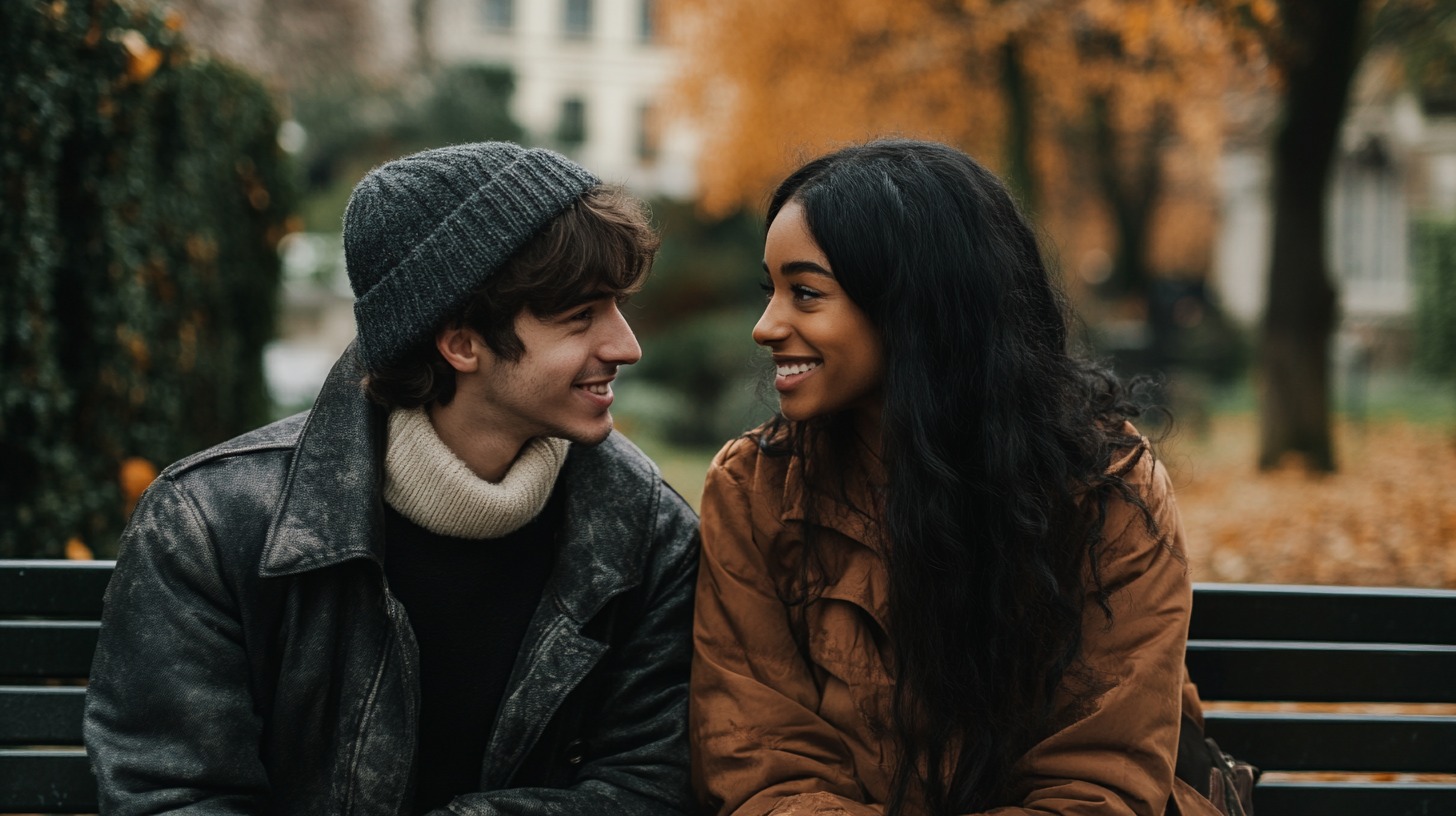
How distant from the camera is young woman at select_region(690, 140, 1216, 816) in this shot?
249 centimetres

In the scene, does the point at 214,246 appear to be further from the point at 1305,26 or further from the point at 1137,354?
the point at 1137,354

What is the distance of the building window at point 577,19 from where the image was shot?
2013 inches

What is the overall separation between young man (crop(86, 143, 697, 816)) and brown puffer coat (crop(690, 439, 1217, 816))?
6.5 inches

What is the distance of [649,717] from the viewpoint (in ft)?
8.96

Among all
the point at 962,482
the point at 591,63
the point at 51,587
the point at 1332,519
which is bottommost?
the point at 1332,519

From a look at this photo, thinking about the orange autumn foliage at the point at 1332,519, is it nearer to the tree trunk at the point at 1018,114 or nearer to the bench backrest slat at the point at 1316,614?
the bench backrest slat at the point at 1316,614

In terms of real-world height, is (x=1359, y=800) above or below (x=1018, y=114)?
below

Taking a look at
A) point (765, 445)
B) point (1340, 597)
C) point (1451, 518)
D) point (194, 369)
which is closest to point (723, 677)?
point (765, 445)

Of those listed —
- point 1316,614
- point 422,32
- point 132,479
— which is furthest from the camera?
point 422,32

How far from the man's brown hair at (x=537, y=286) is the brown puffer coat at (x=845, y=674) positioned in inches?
19.8

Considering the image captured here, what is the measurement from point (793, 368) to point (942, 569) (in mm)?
482

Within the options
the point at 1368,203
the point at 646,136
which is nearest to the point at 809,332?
the point at 1368,203

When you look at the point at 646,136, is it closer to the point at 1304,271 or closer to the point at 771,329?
the point at 1304,271

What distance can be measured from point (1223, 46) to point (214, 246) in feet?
25.7
